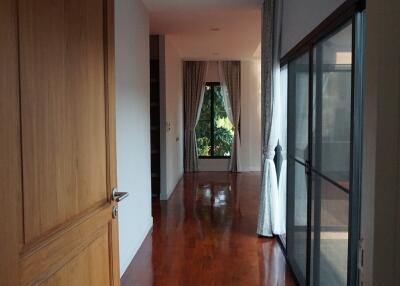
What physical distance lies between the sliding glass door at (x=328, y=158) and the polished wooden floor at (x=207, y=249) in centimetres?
40

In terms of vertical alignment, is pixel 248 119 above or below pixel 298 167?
above

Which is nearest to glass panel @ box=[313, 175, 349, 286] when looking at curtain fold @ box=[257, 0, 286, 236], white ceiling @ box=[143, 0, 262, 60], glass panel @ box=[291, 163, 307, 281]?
glass panel @ box=[291, 163, 307, 281]

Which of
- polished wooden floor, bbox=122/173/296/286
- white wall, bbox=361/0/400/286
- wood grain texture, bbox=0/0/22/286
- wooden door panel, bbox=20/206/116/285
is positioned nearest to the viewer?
white wall, bbox=361/0/400/286

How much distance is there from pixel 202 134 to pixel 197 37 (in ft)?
11.2

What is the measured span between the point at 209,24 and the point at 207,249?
3216 millimetres

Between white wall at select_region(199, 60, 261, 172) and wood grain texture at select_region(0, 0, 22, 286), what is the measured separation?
27.3 ft

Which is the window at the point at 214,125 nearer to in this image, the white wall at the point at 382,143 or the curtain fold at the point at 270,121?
the curtain fold at the point at 270,121

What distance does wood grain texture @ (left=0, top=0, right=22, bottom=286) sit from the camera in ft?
3.10

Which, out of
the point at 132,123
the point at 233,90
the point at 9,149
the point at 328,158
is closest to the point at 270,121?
the point at 132,123

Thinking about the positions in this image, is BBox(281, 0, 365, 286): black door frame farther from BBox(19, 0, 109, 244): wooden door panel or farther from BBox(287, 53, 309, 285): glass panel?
BBox(19, 0, 109, 244): wooden door panel

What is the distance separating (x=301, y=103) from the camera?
3146 millimetres

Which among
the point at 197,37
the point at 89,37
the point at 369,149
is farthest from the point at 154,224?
the point at 369,149

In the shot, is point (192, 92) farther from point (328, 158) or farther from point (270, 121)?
point (328, 158)

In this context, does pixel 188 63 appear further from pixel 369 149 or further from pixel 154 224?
pixel 369 149
